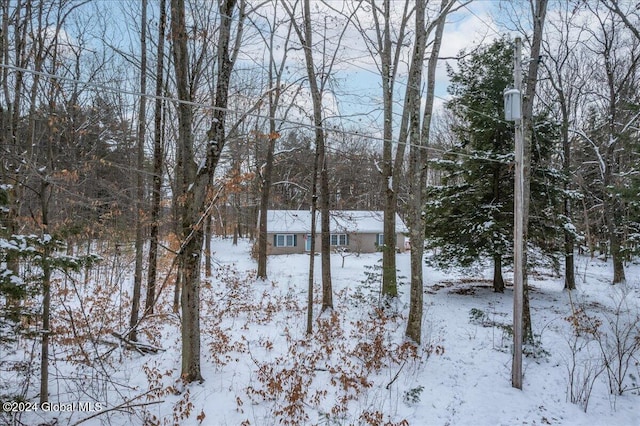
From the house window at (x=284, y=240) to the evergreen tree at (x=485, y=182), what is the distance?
48.0 feet

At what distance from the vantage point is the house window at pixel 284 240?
23.7 metres

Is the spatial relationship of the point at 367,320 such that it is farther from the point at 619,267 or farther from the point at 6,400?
the point at 619,267

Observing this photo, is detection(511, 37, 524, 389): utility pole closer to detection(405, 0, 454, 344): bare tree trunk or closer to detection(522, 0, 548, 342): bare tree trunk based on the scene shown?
detection(522, 0, 548, 342): bare tree trunk

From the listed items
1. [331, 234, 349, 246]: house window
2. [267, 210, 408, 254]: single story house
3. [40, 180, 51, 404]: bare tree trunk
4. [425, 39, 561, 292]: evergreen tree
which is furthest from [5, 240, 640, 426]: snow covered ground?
[331, 234, 349, 246]: house window

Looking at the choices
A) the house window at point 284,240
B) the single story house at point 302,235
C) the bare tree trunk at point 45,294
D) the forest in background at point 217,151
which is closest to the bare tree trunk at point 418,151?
the forest in background at point 217,151

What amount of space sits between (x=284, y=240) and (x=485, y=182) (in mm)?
15845

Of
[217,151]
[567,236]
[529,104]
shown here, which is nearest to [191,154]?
[217,151]

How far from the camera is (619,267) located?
40.7ft

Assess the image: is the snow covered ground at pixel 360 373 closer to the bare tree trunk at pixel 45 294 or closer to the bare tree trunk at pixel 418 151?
the bare tree trunk at pixel 45 294

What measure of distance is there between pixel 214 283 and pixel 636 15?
15.5 metres

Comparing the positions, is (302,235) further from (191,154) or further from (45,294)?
(45,294)

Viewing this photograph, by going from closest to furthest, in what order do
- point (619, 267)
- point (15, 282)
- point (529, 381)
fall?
1. point (15, 282)
2. point (529, 381)
3. point (619, 267)

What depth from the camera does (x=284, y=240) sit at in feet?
78.3

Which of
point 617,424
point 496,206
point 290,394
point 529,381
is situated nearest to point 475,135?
point 496,206
